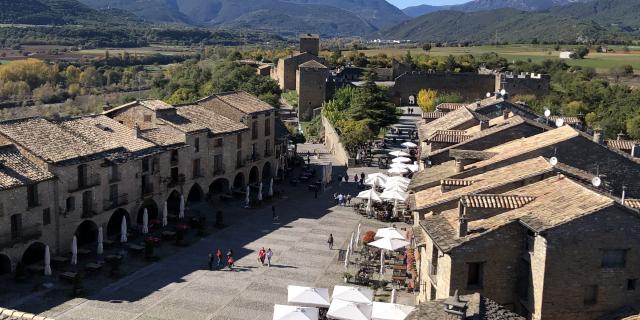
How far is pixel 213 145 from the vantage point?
159ft

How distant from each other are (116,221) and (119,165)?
12.2 ft

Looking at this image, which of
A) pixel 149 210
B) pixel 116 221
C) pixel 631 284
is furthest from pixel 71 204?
pixel 631 284

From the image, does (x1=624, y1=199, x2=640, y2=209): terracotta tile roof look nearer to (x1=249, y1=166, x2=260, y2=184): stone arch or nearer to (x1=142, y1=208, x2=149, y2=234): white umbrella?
(x1=142, y1=208, x2=149, y2=234): white umbrella

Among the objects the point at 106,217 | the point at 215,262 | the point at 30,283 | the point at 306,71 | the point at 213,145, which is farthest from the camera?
the point at 306,71

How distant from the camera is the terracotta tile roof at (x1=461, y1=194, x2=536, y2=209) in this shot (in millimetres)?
25141

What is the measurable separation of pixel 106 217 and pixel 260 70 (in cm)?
7848

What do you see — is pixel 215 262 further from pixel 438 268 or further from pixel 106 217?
pixel 438 268

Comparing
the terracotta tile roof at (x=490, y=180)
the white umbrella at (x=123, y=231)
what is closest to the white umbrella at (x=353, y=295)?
the terracotta tile roof at (x=490, y=180)

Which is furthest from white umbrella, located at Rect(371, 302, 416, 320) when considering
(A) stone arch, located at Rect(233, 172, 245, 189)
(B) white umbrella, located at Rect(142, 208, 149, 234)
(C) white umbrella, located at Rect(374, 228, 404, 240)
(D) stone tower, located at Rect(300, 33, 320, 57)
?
(D) stone tower, located at Rect(300, 33, 320, 57)

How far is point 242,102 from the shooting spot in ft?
180

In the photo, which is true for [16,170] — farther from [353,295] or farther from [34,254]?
[353,295]

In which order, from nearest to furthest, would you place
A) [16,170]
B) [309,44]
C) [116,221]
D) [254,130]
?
[16,170], [116,221], [254,130], [309,44]

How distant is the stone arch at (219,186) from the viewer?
1986 inches

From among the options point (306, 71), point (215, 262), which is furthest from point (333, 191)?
point (306, 71)
